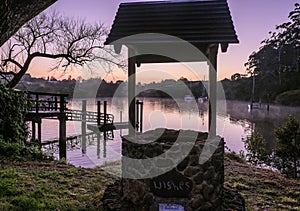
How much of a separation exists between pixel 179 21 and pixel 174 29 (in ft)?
0.65

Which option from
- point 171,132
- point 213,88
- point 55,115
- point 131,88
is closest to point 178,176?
point 171,132

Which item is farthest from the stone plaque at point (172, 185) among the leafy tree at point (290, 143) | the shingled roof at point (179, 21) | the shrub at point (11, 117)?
the shrub at point (11, 117)

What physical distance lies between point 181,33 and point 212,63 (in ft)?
1.76

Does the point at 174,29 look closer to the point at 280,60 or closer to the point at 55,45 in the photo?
the point at 55,45

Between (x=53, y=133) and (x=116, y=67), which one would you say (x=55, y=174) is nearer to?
(x=116, y=67)

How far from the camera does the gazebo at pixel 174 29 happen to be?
331cm

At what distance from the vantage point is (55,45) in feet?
45.3

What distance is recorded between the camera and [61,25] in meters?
14.0

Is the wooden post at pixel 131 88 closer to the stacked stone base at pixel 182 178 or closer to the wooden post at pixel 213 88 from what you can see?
the stacked stone base at pixel 182 178

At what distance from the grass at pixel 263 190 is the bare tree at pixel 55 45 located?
9.81m

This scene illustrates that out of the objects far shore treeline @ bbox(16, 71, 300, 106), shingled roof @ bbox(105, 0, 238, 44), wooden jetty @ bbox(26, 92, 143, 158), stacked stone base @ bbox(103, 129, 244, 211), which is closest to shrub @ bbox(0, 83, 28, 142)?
wooden jetty @ bbox(26, 92, 143, 158)

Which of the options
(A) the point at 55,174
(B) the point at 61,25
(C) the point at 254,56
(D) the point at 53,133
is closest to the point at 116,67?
(B) the point at 61,25

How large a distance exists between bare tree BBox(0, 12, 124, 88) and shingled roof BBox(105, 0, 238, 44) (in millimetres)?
10129

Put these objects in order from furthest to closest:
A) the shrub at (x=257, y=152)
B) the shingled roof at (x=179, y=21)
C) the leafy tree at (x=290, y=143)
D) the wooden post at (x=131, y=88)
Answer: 1. the shrub at (x=257, y=152)
2. the leafy tree at (x=290, y=143)
3. the wooden post at (x=131, y=88)
4. the shingled roof at (x=179, y=21)
